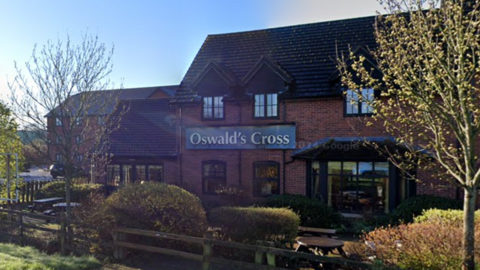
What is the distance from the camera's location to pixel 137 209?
7945mm

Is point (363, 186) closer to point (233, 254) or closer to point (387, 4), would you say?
point (233, 254)

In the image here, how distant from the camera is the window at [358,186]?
1262 centimetres

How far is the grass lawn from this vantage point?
684 cm

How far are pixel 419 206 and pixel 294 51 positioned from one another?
8.99 metres

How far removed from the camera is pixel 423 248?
5574mm

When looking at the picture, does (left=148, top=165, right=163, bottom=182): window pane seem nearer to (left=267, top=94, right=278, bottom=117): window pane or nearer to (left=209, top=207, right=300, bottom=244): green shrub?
(left=267, top=94, right=278, bottom=117): window pane

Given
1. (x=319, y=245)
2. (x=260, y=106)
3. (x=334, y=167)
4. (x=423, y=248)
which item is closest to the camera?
(x=423, y=248)

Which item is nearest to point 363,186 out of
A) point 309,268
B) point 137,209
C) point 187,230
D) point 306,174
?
point 306,174

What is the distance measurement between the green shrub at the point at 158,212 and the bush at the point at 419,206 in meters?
6.89

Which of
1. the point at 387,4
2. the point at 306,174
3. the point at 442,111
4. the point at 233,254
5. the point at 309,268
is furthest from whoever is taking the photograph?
the point at 306,174

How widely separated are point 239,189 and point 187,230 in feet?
22.2

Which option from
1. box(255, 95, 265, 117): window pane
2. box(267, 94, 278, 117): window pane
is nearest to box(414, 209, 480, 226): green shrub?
box(267, 94, 278, 117): window pane

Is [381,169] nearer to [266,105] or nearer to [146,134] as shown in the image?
[266,105]

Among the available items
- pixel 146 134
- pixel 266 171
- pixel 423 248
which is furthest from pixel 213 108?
pixel 423 248
